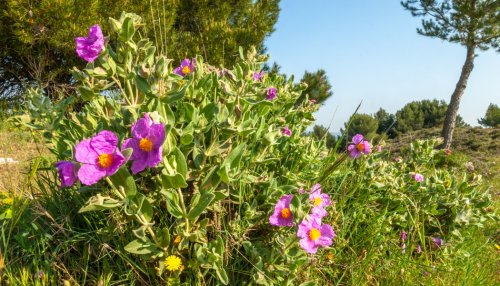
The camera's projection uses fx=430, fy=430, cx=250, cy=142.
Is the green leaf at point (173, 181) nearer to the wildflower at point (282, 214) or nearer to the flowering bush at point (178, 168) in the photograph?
the flowering bush at point (178, 168)

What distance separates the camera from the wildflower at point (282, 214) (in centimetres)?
158

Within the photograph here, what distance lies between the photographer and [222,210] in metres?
1.72

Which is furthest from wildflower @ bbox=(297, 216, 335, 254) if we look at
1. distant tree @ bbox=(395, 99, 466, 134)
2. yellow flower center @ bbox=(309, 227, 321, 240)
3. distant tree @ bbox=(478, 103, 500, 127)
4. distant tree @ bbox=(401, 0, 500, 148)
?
distant tree @ bbox=(478, 103, 500, 127)

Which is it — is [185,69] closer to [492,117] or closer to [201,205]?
[201,205]

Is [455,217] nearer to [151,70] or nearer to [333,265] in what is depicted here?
[333,265]

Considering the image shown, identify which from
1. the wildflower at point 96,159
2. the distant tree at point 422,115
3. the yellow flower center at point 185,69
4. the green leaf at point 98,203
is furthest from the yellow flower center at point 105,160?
the distant tree at point 422,115

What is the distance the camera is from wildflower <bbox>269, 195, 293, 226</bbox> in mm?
1576

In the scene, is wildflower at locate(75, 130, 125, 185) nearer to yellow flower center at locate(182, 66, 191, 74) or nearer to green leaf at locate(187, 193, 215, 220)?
green leaf at locate(187, 193, 215, 220)

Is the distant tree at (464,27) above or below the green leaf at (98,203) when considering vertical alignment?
above


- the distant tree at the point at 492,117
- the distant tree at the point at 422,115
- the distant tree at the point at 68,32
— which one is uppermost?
the distant tree at the point at 492,117

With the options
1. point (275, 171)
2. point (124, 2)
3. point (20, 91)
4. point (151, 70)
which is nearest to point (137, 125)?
point (151, 70)

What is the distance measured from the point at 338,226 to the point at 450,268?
0.58 metres

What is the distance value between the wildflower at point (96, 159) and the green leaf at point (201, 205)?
0.30 m

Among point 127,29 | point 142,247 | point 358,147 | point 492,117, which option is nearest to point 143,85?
point 127,29
